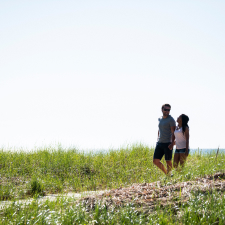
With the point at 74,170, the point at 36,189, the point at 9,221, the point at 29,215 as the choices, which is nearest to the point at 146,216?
the point at 29,215

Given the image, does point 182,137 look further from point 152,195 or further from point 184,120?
point 152,195

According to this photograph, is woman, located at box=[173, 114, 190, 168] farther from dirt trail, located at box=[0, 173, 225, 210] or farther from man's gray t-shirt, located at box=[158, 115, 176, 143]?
dirt trail, located at box=[0, 173, 225, 210]

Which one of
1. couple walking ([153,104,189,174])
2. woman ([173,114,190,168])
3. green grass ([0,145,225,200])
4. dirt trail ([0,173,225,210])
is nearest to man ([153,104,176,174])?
couple walking ([153,104,189,174])

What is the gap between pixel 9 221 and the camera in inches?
158

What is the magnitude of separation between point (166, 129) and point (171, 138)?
317 mm

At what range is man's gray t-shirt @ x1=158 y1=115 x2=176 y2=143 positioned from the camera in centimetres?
727

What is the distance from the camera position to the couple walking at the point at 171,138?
282 inches

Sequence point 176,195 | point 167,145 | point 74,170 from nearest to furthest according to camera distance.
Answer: point 176,195, point 167,145, point 74,170

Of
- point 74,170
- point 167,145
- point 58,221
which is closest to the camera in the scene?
point 58,221

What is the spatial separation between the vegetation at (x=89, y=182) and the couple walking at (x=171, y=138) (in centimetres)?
41

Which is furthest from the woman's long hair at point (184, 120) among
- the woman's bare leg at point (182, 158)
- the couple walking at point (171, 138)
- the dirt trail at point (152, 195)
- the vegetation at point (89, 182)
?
the dirt trail at point (152, 195)

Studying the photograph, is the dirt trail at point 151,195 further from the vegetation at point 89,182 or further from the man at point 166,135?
the man at point 166,135

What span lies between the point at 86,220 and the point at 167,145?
13.2ft

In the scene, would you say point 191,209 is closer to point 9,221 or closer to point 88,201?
point 88,201
